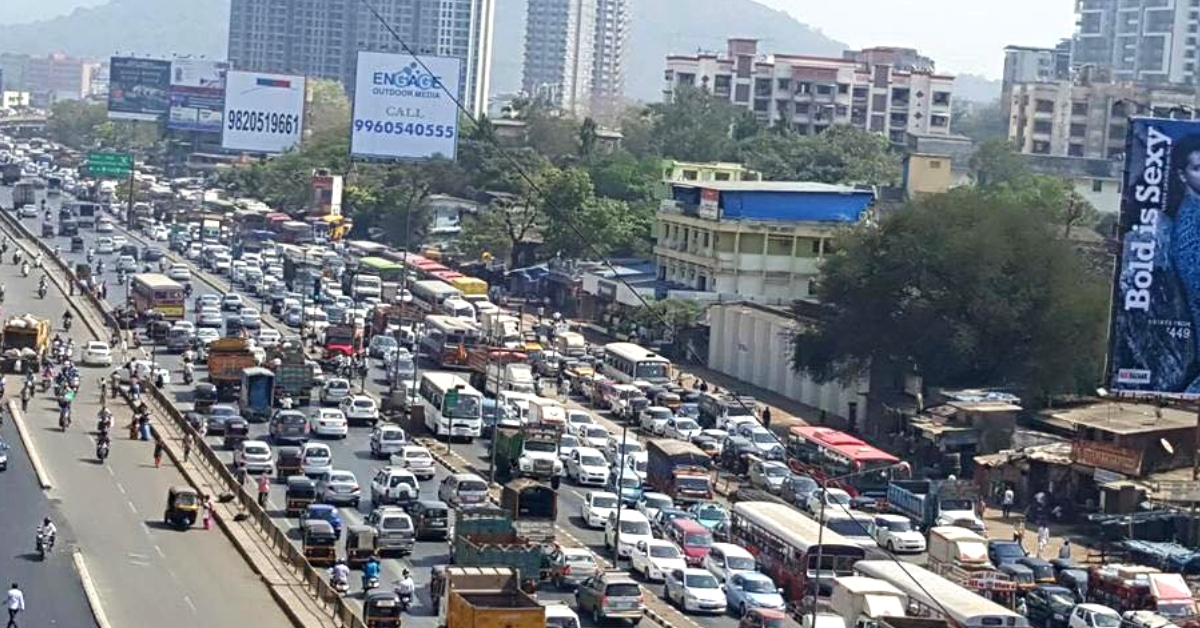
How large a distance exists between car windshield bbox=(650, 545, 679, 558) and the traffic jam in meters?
0.03

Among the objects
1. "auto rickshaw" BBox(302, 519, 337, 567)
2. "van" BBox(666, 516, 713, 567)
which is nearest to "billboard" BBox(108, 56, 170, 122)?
"van" BBox(666, 516, 713, 567)

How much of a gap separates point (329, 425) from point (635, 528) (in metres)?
10.2

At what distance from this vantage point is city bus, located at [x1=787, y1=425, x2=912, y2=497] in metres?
32.6

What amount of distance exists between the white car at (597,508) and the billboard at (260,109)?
51.3 m

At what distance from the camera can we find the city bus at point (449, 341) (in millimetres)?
45562

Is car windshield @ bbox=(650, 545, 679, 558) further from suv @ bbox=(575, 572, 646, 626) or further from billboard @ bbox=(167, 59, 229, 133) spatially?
billboard @ bbox=(167, 59, 229, 133)

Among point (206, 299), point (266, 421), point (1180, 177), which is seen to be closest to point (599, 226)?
point (206, 299)

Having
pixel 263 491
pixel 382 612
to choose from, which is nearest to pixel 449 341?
pixel 263 491

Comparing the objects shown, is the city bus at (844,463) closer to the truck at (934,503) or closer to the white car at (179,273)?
the truck at (934,503)

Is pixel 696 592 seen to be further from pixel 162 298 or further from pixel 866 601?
pixel 162 298

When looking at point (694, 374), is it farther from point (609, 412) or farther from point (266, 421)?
point (266, 421)

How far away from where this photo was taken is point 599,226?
Answer: 2437 inches

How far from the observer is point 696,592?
958 inches

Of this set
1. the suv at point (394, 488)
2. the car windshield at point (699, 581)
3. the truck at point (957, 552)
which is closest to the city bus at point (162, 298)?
the suv at point (394, 488)
